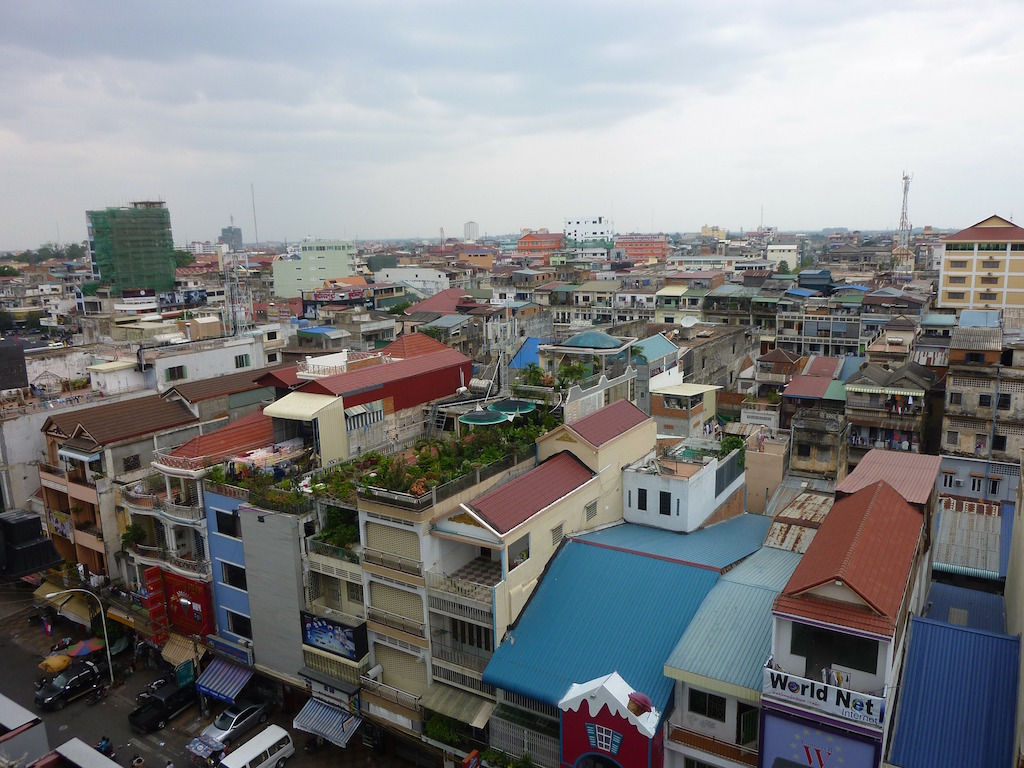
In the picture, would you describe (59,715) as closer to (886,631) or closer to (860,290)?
(886,631)

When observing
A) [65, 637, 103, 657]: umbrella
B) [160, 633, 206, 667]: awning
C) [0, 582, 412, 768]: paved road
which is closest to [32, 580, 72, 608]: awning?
[0, 582, 412, 768]: paved road

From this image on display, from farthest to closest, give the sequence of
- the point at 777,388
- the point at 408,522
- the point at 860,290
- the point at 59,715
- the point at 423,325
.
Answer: the point at 860,290
the point at 423,325
the point at 777,388
the point at 59,715
the point at 408,522

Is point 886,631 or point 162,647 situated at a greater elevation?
point 886,631

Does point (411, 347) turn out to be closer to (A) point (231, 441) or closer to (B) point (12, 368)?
(A) point (231, 441)

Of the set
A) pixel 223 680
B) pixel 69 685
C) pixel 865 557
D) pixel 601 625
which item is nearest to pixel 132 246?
pixel 69 685

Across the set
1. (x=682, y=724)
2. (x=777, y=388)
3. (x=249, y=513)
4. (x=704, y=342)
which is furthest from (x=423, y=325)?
(x=682, y=724)

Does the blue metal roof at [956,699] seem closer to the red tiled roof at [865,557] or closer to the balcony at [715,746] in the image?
the red tiled roof at [865,557]

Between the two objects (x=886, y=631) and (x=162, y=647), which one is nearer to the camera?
(x=886, y=631)
